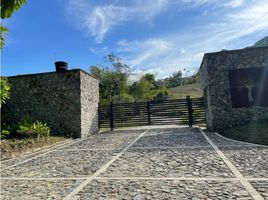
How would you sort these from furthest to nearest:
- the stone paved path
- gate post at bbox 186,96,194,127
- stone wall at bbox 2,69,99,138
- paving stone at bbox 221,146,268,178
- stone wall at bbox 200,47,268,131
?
gate post at bbox 186,96,194,127 → stone wall at bbox 2,69,99,138 → stone wall at bbox 200,47,268,131 → paving stone at bbox 221,146,268,178 → the stone paved path

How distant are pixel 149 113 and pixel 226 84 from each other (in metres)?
6.84

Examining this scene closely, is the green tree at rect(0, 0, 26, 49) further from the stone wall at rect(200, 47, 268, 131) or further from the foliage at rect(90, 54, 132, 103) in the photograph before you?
the foliage at rect(90, 54, 132, 103)

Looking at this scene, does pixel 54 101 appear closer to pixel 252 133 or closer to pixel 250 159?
pixel 252 133

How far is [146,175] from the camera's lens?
5.92m

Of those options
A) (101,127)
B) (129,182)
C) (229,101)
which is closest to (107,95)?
(101,127)

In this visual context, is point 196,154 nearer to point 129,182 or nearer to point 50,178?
point 129,182

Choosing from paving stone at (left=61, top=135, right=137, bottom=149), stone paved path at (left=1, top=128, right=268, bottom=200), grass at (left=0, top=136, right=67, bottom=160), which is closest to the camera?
stone paved path at (left=1, top=128, right=268, bottom=200)

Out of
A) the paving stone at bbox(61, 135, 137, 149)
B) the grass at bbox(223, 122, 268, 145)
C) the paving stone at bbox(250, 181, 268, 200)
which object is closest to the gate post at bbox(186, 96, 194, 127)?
the grass at bbox(223, 122, 268, 145)

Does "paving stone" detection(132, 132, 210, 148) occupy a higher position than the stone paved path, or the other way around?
"paving stone" detection(132, 132, 210, 148)

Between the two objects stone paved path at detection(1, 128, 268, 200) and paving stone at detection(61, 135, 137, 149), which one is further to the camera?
paving stone at detection(61, 135, 137, 149)

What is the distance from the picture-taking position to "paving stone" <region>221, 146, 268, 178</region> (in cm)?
570

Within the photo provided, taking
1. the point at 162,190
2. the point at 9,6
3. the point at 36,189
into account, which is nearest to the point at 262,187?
the point at 162,190

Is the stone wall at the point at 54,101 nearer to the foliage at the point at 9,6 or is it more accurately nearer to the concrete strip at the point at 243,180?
the concrete strip at the point at 243,180

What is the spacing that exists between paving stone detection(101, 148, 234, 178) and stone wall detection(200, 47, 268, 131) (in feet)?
18.2
